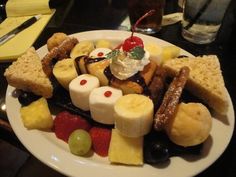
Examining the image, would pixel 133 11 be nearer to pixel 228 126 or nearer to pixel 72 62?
pixel 72 62

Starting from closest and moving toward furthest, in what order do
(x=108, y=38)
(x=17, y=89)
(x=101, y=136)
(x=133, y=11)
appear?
(x=101, y=136)
(x=17, y=89)
(x=108, y=38)
(x=133, y=11)

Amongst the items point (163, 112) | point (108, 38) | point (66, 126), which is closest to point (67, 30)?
point (108, 38)

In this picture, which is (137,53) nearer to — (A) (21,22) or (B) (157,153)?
(B) (157,153)

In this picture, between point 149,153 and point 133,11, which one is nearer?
point 149,153

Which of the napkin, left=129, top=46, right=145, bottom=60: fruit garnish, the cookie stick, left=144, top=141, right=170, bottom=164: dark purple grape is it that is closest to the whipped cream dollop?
left=129, top=46, right=145, bottom=60: fruit garnish

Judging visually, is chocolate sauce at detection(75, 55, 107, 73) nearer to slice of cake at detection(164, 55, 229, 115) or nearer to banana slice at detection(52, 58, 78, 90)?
banana slice at detection(52, 58, 78, 90)

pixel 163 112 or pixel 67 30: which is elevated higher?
pixel 163 112

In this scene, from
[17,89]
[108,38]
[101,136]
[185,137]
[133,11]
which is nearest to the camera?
[185,137]

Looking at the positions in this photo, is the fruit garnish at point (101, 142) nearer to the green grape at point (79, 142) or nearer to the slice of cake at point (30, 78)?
the green grape at point (79, 142)
